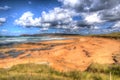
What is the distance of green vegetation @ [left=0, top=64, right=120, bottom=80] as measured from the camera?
775 inches

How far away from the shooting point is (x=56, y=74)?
22.8 metres

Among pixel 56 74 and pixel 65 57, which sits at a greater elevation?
pixel 56 74

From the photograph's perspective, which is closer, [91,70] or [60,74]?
[60,74]

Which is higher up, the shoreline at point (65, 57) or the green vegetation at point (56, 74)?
the green vegetation at point (56, 74)

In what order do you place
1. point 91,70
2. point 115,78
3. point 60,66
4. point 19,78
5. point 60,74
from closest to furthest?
point 19,78 < point 115,78 < point 60,74 < point 91,70 < point 60,66

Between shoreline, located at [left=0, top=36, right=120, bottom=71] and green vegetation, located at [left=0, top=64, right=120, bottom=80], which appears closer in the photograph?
green vegetation, located at [left=0, top=64, right=120, bottom=80]

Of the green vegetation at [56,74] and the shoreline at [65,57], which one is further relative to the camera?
the shoreline at [65,57]

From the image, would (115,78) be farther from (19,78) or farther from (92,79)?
(19,78)

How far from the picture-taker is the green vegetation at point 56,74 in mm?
19680

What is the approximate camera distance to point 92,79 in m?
19.9

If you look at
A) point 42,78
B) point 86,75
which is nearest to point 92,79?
point 86,75

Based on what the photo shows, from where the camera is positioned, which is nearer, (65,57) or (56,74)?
(56,74)

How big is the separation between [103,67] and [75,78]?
17.3 feet

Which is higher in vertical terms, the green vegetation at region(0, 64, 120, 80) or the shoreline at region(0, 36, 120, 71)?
the green vegetation at region(0, 64, 120, 80)
